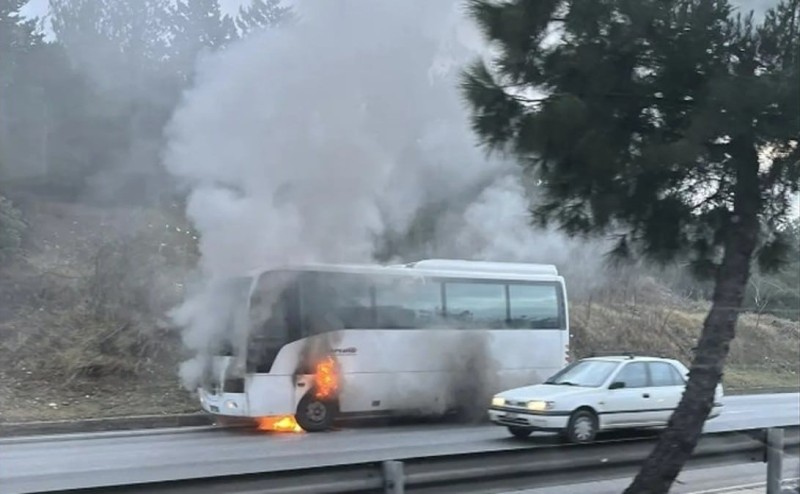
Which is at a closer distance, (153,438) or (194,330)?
(153,438)

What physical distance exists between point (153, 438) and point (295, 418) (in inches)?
78.7

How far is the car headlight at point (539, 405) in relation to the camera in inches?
426

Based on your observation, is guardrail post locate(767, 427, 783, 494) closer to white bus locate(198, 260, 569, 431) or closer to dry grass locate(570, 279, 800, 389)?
dry grass locate(570, 279, 800, 389)

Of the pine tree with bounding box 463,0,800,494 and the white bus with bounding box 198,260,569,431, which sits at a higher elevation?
the pine tree with bounding box 463,0,800,494

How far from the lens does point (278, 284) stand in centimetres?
1228

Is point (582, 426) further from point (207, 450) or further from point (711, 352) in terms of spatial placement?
point (711, 352)

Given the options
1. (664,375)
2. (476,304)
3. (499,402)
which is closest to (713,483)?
(499,402)

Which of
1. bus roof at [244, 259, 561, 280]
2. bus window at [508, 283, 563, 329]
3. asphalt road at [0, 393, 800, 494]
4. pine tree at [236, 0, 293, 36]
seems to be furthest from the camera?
bus window at [508, 283, 563, 329]

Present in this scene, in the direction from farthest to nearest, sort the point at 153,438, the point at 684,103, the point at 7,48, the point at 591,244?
the point at 153,438 → the point at 7,48 → the point at 591,244 → the point at 684,103

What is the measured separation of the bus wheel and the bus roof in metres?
1.93

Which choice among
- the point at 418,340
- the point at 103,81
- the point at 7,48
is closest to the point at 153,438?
the point at 418,340

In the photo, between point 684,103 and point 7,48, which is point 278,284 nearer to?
point 7,48

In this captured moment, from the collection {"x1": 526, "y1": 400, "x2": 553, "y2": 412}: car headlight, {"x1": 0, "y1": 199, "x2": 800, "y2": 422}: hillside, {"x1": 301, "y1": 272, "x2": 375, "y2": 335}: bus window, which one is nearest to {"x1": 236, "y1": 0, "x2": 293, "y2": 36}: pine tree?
{"x1": 0, "y1": 199, "x2": 800, "y2": 422}: hillside

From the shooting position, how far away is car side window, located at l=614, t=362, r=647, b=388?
37.9ft
